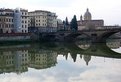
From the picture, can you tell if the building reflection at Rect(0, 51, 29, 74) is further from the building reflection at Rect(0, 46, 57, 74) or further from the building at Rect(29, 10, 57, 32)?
the building at Rect(29, 10, 57, 32)

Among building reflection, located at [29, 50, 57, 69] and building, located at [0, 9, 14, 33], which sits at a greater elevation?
building, located at [0, 9, 14, 33]

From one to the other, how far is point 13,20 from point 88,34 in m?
25.9

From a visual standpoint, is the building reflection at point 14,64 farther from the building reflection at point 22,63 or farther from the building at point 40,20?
the building at point 40,20

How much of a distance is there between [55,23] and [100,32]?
5097 cm

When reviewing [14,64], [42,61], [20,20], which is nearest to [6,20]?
[20,20]

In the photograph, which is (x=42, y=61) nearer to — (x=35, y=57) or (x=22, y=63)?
(x=22, y=63)

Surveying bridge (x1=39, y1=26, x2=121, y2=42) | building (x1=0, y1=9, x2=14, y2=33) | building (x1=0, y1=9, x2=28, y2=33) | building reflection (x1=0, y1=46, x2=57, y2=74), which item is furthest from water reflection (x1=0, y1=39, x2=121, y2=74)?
building (x1=0, y1=9, x2=28, y2=33)

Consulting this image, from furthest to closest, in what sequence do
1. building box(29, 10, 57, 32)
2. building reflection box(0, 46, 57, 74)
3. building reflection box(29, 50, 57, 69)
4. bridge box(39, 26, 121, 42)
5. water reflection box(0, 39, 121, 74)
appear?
building box(29, 10, 57, 32) < bridge box(39, 26, 121, 42) < building reflection box(29, 50, 57, 69) < water reflection box(0, 39, 121, 74) < building reflection box(0, 46, 57, 74)

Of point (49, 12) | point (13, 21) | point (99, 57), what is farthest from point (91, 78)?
point (49, 12)

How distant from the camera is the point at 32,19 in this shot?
112250 millimetres

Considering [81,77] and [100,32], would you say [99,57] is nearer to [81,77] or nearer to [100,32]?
[81,77]

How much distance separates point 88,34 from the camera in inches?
3054

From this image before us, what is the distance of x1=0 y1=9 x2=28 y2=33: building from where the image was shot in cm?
8756

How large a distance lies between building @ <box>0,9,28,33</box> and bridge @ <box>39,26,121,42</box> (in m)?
10.7
